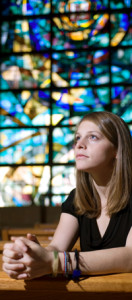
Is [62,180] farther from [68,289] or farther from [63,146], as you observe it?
[68,289]

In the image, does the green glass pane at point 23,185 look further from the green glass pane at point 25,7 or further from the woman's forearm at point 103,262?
the woman's forearm at point 103,262

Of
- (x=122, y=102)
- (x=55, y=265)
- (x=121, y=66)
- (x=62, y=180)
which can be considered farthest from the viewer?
(x=121, y=66)

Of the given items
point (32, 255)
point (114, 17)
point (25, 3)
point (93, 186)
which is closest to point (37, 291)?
point (32, 255)

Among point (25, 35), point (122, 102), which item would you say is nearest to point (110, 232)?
point (122, 102)

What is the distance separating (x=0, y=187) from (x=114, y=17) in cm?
437

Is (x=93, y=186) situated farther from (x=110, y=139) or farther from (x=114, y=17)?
(x=114, y=17)

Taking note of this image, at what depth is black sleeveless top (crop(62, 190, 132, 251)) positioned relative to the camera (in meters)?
1.34

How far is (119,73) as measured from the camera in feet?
28.5

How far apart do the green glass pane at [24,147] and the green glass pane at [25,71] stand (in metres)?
1.05

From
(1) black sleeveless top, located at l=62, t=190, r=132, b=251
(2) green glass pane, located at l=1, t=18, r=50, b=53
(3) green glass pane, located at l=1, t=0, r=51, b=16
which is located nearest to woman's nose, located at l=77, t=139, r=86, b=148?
(1) black sleeveless top, located at l=62, t=190, r=132, b=251

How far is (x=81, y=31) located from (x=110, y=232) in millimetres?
8182

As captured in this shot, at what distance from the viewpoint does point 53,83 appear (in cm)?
891

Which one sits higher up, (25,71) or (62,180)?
(25,71)

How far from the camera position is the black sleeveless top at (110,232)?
134 centimetres
